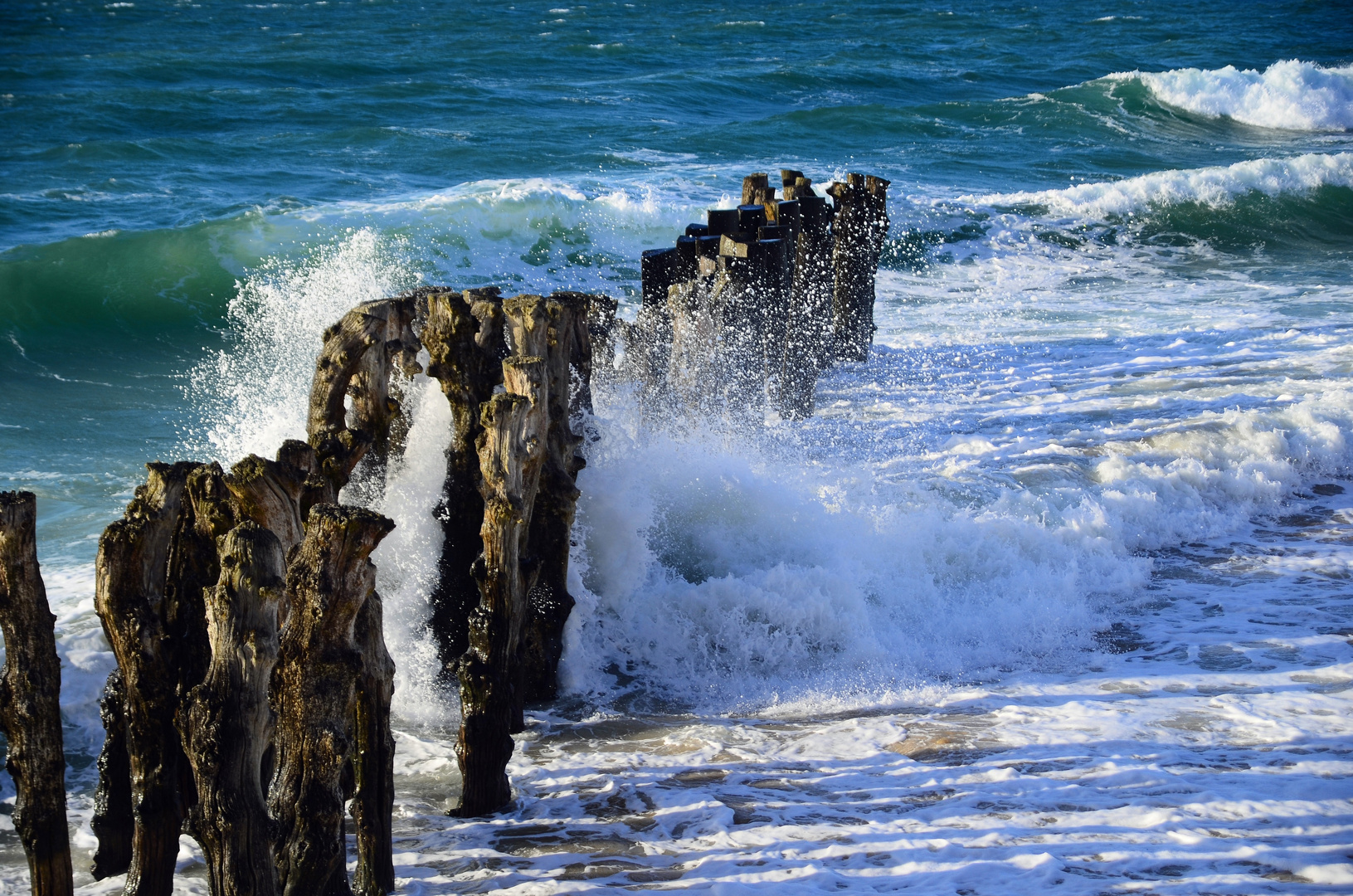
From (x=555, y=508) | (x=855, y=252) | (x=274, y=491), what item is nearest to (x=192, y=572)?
(x=274, y=491)

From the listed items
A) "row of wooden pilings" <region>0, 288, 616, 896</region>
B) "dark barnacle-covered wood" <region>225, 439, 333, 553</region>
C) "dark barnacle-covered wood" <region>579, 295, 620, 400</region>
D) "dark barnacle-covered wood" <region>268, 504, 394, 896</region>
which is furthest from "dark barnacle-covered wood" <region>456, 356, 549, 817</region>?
"dark barnacle-covered wood" <region>579, 295, 620, 400</region>

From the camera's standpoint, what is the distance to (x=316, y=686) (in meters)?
2.81

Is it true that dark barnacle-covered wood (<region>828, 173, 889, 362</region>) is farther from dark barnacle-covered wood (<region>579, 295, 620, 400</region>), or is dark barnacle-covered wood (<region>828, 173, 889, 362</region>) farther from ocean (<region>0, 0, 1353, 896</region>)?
dark barnacle-covered wood (<region>579, 295, 620, 400</region>)

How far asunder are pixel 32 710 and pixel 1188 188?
16701 millimetres

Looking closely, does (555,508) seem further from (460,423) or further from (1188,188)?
(1188,188)

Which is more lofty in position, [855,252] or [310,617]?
[855,252]

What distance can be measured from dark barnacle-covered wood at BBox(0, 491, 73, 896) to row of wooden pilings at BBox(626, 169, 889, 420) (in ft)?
12.0

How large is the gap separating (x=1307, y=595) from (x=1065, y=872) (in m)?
2.92

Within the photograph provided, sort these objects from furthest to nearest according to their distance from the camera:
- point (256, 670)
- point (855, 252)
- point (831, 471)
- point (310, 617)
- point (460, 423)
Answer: point (855, 252)
point (831, 471)
point (460, 423)
point (310, 617)
point (256, 670)

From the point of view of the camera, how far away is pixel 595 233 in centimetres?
1416

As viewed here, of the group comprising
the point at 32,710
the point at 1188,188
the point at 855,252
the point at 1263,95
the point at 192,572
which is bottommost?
the point at 32,710

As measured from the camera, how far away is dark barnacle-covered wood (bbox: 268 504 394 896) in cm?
278

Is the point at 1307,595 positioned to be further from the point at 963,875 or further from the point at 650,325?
the point at 650,325

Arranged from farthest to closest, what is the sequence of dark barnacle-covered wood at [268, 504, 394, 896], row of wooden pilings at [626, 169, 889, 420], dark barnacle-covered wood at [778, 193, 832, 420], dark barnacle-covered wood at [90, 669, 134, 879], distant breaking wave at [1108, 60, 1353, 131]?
distant breaking wave at [1108, 60, 1353, 131], dark barnacle-covered wood at [778, 193, 832, 420], row of wooden pilings at [626, 169, 889, 420], dark barnacle-covered wood at [90, 669, 134, 879], dark barnacle-covered wood at [268, 504, 394, 896]
